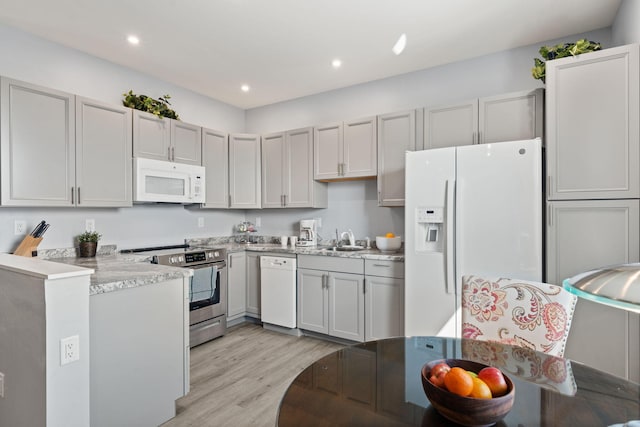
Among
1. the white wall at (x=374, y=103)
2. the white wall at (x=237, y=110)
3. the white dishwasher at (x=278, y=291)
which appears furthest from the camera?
the white dishwasher at (x=278, y=291)

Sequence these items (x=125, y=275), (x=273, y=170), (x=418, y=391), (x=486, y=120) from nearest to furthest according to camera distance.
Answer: (x=418, y=391) < (x=125, y=275) < (x=486, y=120) < (x=273, y=170)

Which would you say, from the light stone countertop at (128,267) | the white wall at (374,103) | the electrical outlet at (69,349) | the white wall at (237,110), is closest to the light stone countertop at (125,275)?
the light stone countertop at (128,267)

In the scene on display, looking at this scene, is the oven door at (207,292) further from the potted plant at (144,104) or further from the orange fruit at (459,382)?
the orange fruit at (459,382)

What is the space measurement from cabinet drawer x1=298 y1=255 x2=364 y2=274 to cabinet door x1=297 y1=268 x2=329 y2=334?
0.06 meters

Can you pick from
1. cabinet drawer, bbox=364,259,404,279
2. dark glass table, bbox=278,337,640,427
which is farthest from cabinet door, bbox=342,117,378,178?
dark glass table, bbox=278,337,640,427

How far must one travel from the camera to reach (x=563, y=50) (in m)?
2.31

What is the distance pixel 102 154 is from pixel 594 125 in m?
3.64

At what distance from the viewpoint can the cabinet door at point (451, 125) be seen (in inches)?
111

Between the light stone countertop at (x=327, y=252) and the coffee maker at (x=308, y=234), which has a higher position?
the coffee maker at (x=308, y=234)

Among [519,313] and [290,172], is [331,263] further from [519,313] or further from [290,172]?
[519,313]

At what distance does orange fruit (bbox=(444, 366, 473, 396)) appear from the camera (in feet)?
Answer: 2.63

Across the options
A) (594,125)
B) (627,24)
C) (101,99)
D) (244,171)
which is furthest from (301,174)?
(627,24)

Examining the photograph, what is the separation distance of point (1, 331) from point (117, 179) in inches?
58.3

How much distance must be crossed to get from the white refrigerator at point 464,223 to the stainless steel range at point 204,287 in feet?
6.20
